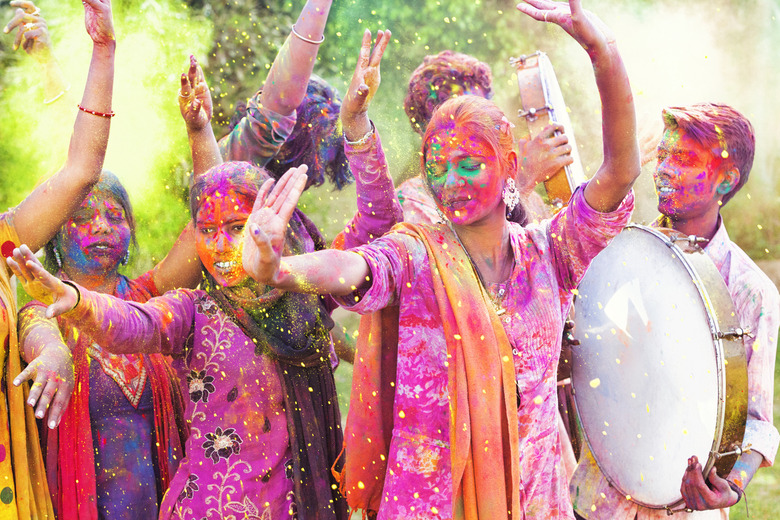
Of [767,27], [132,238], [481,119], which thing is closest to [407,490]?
[481,119]

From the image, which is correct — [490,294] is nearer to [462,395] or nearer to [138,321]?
[462,395]

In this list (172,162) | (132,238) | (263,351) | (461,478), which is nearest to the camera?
(461,478)

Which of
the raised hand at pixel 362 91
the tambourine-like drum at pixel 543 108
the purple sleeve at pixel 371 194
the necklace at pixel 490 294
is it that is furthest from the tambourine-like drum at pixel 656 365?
the raised hand at pixel 362 91

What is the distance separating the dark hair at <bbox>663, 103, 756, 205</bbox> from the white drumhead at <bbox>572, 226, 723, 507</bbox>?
1.50ft

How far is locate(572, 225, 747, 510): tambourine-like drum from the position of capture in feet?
9.47

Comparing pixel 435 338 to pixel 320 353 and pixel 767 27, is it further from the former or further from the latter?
pixel 767 27

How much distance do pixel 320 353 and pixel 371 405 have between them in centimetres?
62

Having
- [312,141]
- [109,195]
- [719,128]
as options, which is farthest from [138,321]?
[719,128]

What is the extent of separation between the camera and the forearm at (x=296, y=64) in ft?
11.7

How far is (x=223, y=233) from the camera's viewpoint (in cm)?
303

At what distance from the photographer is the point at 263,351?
3152 mm

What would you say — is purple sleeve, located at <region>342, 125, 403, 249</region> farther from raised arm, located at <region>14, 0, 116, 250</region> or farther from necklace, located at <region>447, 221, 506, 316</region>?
raised arm, located at <region>14, 0, 116, 250</region>

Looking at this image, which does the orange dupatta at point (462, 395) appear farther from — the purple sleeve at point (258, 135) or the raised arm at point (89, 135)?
the purple sleeve at point (258, 135)

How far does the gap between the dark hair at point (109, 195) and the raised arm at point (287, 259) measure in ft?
3.86
